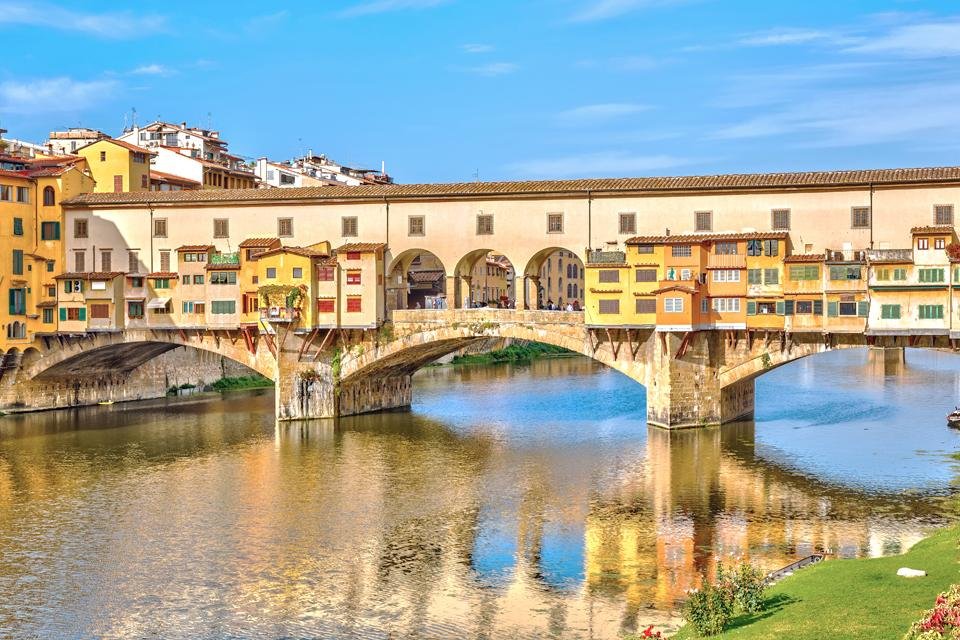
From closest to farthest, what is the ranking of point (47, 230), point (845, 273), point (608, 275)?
point (845, 273) → point (608, 275) → point (47, 230)

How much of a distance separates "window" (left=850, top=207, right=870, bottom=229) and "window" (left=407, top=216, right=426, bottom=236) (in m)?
21.2

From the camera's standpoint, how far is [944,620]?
15.8m

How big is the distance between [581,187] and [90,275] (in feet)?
91.3

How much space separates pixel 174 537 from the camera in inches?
1416

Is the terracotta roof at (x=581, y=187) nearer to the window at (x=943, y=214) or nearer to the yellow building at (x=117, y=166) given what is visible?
the window at (x=943, y=214)

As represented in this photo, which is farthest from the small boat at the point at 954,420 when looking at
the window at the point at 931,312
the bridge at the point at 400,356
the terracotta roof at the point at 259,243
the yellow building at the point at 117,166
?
the yellow building at the point at 117,166

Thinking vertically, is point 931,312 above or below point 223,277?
below

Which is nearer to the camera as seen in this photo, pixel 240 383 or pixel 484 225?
pixel 484 225

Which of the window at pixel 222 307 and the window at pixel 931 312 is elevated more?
the window at pixel 222 307

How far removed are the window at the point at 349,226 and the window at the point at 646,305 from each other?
51.9ft

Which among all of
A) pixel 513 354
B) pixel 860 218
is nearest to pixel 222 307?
pixel 860 218

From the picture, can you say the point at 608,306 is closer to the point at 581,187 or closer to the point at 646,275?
the point at 646,275

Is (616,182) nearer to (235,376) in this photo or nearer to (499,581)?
(499,581)

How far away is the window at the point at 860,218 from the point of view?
52625 millimetres
